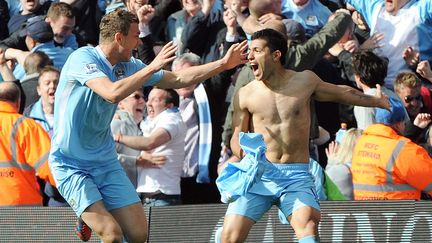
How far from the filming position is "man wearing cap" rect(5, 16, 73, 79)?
13.5 meters

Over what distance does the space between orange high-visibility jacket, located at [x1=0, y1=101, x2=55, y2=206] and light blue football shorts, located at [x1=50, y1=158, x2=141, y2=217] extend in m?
1.83

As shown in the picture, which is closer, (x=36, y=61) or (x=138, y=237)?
(x=138, y=237)

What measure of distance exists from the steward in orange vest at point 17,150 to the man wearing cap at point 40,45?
5.83 ft

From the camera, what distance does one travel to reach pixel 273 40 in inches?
393

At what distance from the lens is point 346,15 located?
1208 centimetres

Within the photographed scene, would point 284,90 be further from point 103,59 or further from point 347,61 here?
point 347,61

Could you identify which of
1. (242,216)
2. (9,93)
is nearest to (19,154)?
(9,93)

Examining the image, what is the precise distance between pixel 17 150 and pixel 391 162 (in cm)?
384

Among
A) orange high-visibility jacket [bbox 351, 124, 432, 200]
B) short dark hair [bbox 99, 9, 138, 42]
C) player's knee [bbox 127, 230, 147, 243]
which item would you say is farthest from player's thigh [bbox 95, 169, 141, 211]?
orange high-visibility jacket [bbox 351, 124, 432, 200]

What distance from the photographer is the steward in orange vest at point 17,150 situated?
1166 cm

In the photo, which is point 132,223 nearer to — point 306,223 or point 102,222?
point 102,222

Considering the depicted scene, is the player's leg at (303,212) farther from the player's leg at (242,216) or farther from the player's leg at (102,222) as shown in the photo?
the player's leg at (102,222)

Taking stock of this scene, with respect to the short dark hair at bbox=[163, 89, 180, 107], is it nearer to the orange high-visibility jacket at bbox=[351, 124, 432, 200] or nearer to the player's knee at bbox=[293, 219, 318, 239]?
the orange high-visibility jacket at bbox=[351, 124, 432, 200]

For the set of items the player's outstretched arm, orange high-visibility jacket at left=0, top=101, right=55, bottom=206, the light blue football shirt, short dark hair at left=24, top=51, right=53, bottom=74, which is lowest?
orange high-visibility jacket at left=0, top=101, right=55, bottom=206
